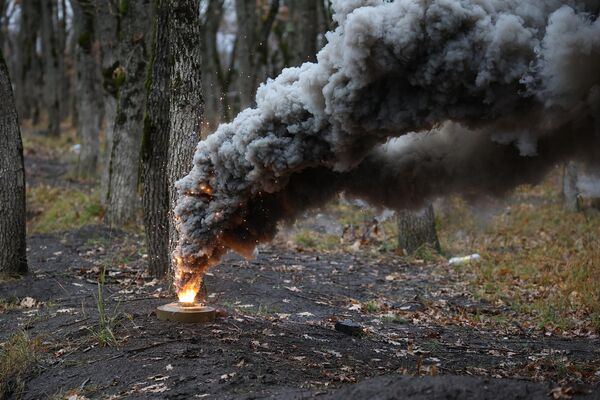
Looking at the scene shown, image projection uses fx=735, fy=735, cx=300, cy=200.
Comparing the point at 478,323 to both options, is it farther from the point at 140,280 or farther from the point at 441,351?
the point at 140,280

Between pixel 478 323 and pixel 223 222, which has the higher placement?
pixel 223 222

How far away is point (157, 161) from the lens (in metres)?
10.4

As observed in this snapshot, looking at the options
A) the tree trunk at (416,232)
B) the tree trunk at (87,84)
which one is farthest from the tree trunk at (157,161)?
the tree trunk at (87,84)

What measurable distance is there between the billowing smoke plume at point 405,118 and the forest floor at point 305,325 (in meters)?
0.83

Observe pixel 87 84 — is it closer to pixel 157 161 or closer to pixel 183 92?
pixel 157 161

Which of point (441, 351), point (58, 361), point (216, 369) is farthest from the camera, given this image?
point (441, 351)

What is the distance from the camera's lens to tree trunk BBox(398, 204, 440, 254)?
570 inches

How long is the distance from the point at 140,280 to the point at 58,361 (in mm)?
3308

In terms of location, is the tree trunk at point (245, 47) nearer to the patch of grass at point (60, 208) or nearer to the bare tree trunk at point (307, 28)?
the bare tree trunk at point (307, 28)

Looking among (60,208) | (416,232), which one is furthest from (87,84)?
(416,232)

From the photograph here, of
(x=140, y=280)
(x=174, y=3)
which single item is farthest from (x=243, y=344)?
(x=174, y=3)

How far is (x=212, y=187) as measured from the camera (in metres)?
7.45

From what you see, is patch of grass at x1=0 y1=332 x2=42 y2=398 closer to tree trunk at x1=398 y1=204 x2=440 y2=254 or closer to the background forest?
the background forest

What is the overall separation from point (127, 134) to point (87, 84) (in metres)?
7.38
